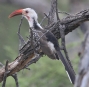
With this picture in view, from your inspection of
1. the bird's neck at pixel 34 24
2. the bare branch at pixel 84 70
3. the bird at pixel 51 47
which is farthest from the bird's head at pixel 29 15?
the bare branch at pixel 84 70

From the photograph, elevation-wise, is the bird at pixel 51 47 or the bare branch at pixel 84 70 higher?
the bird at pixel 51 47

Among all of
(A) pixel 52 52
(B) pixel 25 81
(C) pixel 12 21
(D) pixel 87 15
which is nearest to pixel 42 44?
(A) pixel 52 52

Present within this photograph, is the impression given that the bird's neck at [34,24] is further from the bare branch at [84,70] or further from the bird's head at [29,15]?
the bare branch at [84,70]

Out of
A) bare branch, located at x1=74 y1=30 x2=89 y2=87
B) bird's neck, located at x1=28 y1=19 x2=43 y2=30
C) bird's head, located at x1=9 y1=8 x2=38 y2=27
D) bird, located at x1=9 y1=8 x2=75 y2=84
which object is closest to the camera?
bare branch, located at x1=74 y1=30 x2=89 y2=87

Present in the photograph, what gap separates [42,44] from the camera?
4.14 metres

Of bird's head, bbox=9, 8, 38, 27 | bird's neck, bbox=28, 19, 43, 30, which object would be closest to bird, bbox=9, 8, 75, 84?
bird's neck, bbox=28, 19, 43, 30

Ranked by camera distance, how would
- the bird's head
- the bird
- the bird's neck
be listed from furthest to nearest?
the bird's head
the bird's neck
the bird

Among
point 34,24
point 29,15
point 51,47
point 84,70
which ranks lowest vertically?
point 84,70

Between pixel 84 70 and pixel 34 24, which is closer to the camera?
pixel 84 70

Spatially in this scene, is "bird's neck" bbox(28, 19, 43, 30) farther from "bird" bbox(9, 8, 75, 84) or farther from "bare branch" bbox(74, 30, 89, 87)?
"bare branch" bbox(74, 30, 89, 87)

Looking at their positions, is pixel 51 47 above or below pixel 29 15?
below

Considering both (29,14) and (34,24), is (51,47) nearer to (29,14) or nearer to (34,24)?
(34,24)

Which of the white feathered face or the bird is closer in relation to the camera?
the bird

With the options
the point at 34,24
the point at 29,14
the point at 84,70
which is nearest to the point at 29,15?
the point at 29,14
